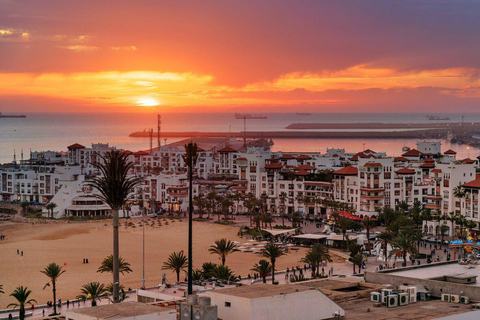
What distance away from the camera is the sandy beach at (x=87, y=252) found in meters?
50.0

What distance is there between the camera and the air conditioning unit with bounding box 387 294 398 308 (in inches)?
913

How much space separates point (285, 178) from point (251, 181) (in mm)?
5906

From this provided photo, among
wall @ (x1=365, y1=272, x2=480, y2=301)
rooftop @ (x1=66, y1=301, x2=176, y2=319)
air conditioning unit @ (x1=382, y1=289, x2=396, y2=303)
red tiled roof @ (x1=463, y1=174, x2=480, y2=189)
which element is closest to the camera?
rooftop @ (x1=66, y1=301, x2=176, y2=319)

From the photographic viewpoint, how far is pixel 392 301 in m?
23.4

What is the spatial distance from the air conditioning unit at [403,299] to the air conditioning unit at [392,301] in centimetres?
15

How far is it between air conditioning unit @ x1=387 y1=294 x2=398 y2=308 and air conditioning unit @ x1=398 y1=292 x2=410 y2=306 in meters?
0.15

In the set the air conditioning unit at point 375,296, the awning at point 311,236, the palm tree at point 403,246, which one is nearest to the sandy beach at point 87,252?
the awning at point 311,236

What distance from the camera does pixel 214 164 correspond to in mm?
127875

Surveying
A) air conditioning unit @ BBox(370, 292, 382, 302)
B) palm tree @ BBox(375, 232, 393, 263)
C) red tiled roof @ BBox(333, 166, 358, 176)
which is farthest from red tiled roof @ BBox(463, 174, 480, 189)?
air conditioning unit @ BBox(370, 292, 382, 302)

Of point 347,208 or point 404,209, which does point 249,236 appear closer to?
point 347,208

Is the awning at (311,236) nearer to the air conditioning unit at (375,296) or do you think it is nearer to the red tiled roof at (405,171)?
the red tiled roof at (405,171)

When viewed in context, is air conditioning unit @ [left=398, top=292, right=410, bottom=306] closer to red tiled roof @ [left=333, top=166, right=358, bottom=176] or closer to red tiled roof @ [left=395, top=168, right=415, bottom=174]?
red tiled roof @ [left=333, top=166, right=358, bottom=176]

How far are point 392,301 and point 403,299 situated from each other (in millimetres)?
467

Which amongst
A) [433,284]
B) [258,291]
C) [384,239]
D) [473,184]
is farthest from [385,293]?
[473,184]
